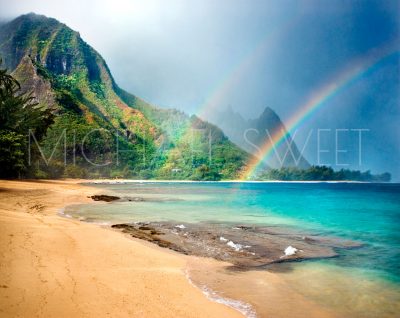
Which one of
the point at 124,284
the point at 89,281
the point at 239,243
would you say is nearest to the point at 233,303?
the point at 124,284

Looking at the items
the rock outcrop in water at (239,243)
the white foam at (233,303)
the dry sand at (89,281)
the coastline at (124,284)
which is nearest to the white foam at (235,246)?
the rock outcrop in water at (239,243)

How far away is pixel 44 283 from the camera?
656 cm

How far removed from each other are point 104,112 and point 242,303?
19980cm

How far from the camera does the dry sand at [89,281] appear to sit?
571cm

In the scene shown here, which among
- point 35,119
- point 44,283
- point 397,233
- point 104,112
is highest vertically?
point 104,112

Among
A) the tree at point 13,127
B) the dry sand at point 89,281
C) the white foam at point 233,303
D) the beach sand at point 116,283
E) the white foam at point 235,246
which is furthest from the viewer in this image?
the tree at point 13,127

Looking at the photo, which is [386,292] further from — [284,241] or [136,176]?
[136,176]

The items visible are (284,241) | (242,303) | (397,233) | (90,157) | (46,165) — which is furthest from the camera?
(90,157)

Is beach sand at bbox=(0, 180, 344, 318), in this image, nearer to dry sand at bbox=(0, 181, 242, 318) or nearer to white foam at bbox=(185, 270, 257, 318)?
dry sand at bbox=(0, 181, 242, 318)

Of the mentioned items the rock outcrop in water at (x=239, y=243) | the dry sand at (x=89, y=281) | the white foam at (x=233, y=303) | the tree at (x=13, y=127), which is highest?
the tree at (x=13, y=127)

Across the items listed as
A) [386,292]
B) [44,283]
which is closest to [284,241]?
[386,292]

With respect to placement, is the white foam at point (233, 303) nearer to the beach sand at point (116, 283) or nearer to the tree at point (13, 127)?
the beach sand at point (116, 283)

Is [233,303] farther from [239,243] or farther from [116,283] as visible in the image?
[239,243]

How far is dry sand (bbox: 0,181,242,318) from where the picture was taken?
571 centimetres
